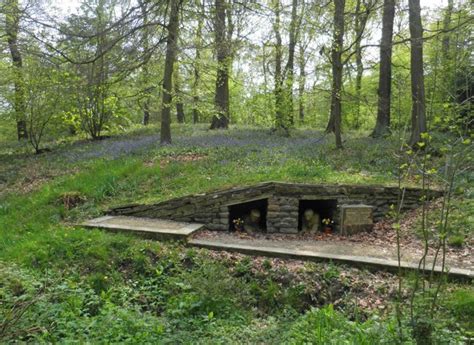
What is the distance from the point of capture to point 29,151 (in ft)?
42.2

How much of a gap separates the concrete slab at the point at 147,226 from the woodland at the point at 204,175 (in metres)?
0.20

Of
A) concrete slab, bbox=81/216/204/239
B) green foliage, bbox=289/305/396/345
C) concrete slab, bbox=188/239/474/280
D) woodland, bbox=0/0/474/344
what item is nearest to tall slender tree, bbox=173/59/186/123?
woodland, bbox=0/0/474/344

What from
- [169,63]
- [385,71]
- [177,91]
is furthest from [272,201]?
[385,71]

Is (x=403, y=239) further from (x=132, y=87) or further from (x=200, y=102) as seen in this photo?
(x=132, y=87)

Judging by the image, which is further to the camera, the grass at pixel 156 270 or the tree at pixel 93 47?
the tree at pixel 93 47

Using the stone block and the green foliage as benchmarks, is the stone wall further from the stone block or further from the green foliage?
the green foliage

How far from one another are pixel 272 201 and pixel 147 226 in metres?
2.34

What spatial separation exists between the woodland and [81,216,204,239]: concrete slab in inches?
8.1

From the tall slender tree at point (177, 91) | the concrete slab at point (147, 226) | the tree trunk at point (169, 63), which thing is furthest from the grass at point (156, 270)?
the tall slender tree at point (177, 91)

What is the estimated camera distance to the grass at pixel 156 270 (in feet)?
10.5

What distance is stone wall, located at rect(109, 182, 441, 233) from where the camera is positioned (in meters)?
6.50

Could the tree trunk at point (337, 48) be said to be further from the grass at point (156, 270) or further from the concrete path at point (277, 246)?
the concrete path at point (277, 246)

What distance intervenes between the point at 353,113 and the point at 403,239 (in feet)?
45.4

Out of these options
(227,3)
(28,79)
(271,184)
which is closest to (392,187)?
(271,184)
